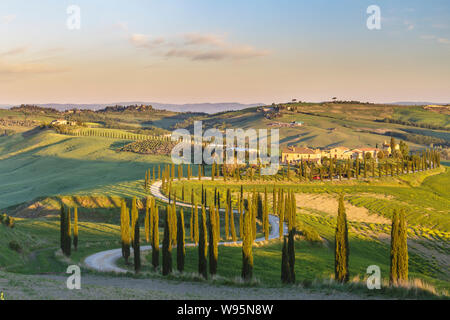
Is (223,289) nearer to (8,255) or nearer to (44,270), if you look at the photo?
(44,270)

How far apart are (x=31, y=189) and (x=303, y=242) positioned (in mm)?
88865

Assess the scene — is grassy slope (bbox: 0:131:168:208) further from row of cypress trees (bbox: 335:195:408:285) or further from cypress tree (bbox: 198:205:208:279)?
row of cypress trees (bbox: 335:195:408:285)

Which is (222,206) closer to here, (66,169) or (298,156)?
(298,156)

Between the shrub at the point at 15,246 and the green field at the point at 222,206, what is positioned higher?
the shrub at the point at 15,246

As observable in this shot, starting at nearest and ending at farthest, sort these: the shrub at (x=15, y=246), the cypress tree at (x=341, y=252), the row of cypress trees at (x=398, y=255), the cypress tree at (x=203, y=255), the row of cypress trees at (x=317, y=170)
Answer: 1. the row of cypress trees at (x=398, y=255)
2. the cypress tree at (x=341, y=252)
3. the cypress tree at (x=203, y=255)
4. the shrub at (x=15, y=246)
5. the row of cypress trees at (x=317, y=170)

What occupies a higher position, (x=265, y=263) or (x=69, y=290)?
(x=69, y=290)

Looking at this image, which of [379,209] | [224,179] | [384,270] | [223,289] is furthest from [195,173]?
[223,289]

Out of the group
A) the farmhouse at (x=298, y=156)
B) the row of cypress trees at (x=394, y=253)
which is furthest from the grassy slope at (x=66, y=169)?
the row of cypress trees at (x=394, y=253)

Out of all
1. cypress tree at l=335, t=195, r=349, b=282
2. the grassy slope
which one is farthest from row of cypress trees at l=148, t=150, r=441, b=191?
cypress tree at l=335, t=195, r=349, b=282

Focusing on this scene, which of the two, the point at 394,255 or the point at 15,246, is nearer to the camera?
the point at 394,255

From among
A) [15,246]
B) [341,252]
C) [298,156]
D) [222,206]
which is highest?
[341,252]

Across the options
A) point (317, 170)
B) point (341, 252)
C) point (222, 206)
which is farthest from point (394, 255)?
point (317, 170)

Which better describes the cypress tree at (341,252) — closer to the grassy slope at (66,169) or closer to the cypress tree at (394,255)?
the cypress tree at (394,255)

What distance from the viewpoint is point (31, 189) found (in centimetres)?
12594
